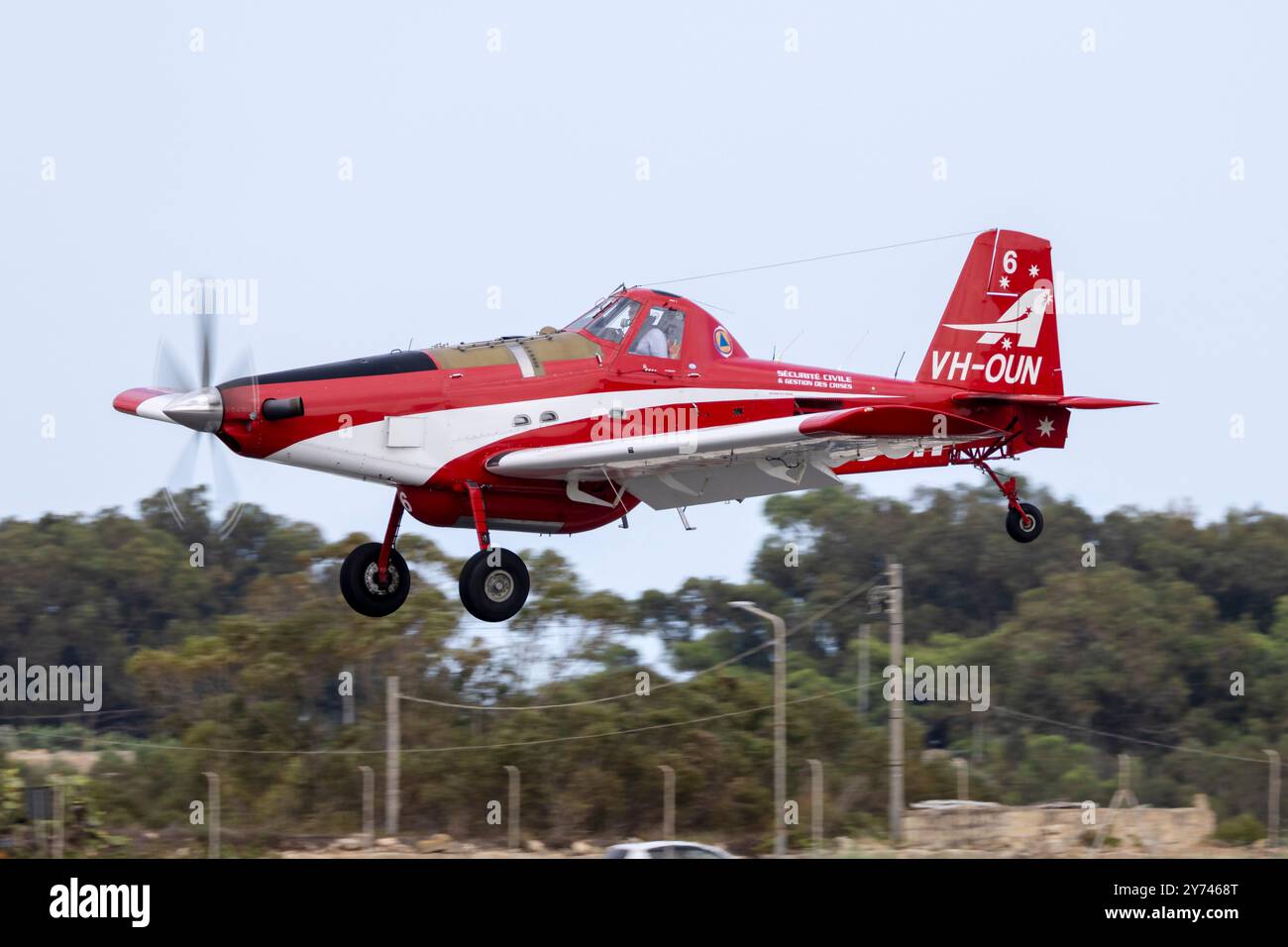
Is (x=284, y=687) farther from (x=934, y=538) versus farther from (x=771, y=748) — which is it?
(x=934, y=538)

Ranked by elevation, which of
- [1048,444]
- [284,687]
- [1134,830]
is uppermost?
[1048,444]

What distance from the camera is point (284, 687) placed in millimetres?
33875

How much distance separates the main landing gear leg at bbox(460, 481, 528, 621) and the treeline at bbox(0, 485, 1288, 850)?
2.71 m

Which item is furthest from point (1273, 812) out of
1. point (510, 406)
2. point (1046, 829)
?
point (510, 406)

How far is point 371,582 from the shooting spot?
18625 millimetres

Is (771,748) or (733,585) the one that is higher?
(733,585)

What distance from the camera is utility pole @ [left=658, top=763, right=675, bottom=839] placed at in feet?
95.3

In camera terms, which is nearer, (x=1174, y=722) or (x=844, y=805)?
(x=844, y=805)

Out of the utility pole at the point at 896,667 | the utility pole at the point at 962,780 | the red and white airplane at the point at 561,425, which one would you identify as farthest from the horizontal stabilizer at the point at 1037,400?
the utility pole at the point at 962,780

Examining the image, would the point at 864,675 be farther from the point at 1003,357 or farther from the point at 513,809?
the point at 1003,357

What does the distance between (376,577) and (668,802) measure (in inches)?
482

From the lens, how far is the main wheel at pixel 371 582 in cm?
1856
